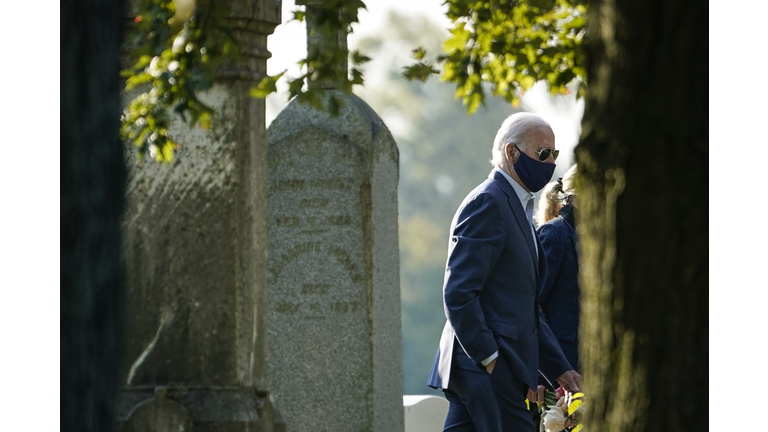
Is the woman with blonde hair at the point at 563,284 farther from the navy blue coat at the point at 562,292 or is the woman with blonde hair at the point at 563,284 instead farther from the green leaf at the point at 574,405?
the green leaf at the point at 574,405

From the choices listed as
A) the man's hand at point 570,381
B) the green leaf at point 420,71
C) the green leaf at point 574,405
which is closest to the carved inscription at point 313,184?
the man's hand at point 570,381

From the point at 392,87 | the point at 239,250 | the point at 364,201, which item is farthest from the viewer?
the point at 392,87

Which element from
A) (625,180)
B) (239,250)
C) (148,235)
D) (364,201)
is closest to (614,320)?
(625,180)

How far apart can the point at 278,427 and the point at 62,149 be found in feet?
5.70

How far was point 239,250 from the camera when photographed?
15.9ft

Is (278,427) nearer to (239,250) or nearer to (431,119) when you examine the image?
(239,250)

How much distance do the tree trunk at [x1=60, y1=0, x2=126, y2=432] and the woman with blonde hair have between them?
261 cm

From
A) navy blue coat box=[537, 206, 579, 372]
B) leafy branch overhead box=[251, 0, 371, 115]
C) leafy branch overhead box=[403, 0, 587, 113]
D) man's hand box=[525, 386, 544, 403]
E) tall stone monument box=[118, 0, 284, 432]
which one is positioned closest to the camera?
leafy branch overhead box=[251, 0, 371, 115]

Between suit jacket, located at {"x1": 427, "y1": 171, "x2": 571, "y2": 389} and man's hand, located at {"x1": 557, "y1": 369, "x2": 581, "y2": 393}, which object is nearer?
suit jacket, located at {"x1": 427, "y1": 171, "x2": 571, "y2": 389}

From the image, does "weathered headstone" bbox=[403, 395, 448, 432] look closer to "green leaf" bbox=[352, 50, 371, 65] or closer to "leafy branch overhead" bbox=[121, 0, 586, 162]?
"leafy branch overhead" bbox=[121, 0, 586, 162]

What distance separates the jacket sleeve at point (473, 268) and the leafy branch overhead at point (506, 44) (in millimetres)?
1288

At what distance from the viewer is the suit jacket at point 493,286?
4824 millimetres

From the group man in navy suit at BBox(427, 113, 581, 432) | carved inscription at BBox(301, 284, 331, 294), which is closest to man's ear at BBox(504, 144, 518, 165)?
man in navy suit at BBox(427, 113, 581, 432)

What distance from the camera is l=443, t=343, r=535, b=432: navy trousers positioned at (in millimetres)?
4848
